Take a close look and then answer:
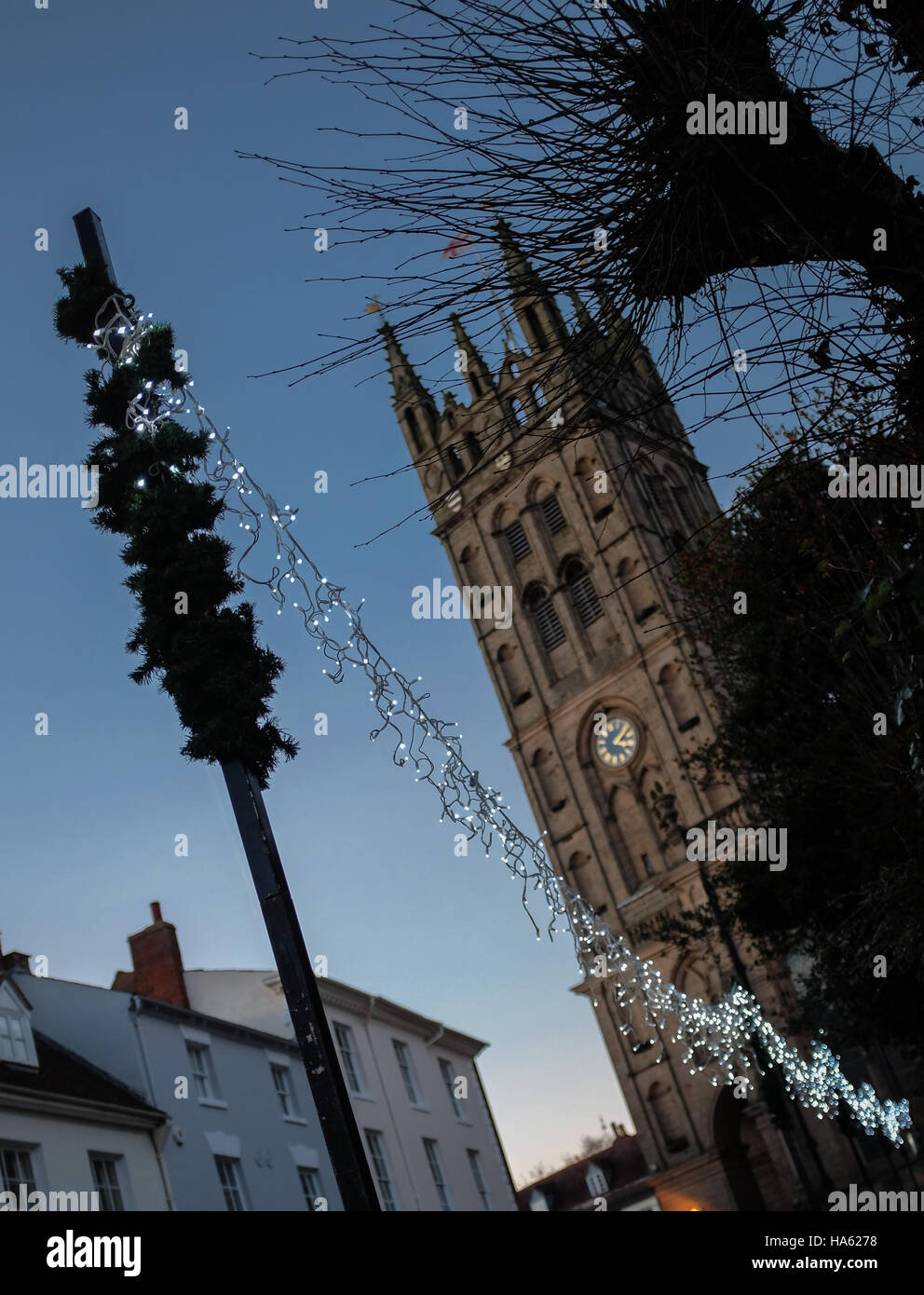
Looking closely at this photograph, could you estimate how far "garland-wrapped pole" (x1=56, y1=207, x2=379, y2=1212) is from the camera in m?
6.68

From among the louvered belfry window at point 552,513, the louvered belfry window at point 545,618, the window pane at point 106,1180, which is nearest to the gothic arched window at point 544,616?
the louvered belfry window at point 545,618

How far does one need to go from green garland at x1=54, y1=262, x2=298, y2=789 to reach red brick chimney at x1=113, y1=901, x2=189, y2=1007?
72.9 ft

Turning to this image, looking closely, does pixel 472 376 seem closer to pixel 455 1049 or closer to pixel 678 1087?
pixel 455 1049

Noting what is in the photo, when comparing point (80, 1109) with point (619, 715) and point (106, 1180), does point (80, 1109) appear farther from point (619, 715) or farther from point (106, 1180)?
point (619, 715)

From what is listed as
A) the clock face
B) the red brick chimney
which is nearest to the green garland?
the red brick chimney

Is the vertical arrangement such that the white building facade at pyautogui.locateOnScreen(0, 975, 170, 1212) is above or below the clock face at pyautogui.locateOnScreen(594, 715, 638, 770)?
below

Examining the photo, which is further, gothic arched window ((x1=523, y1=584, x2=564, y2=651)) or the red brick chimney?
gothic arched window ((x1=523, y1=584, x2=564, y2=651))

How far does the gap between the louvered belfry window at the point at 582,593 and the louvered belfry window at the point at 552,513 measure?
187 centimetres

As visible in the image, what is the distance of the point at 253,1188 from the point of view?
965 inches

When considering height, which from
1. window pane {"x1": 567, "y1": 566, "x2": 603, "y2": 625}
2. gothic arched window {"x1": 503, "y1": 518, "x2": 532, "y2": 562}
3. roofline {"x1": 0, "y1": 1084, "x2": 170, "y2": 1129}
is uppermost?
gothic arched window {"x1": 503, "y1": 518, "x2": 532, "y2": 562}

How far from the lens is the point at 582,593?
51.8m

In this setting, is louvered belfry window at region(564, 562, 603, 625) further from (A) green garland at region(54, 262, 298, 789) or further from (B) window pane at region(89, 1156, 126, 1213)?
(A) green garland at region(54, 262, 298, 789)

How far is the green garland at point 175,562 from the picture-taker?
757 cm
